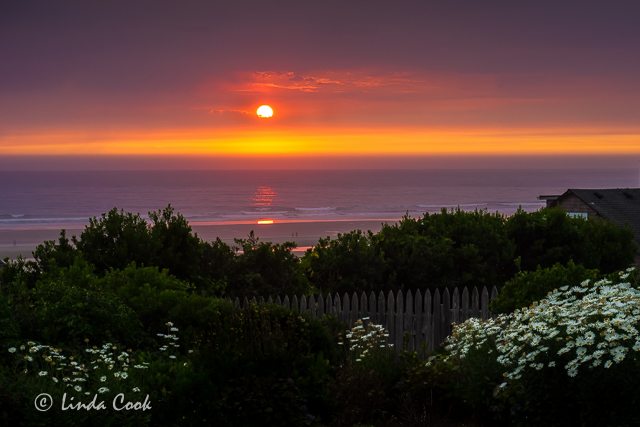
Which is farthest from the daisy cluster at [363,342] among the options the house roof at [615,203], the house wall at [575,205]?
the house wall at [575,205]

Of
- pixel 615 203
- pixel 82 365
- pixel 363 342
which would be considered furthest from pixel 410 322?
Answer: pixel 615 203

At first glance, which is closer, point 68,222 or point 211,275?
point 211,275

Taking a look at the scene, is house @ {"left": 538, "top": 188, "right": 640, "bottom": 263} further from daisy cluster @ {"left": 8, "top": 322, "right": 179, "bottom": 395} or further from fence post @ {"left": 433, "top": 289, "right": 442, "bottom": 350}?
daisy cluster @ {"left": 8, "top": 322, "right": 179, "bottom": 395}

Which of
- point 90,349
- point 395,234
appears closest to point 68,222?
point 395,234

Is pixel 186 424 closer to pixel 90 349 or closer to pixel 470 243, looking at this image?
pixel 90 349

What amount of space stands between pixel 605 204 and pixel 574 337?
126 ft

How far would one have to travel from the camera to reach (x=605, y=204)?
4409cm

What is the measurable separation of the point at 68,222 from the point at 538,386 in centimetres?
7694

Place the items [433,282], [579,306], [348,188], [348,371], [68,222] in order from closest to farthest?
[579,306], [348,371], [433,282], [68,222], [348,188]

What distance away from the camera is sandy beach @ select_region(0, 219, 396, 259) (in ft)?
199

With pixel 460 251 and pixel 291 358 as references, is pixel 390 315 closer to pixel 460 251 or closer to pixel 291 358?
pixel 460 251

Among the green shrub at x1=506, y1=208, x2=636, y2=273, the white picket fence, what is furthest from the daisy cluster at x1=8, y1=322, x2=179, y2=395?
the green shrub at x1=506, y1=208, x2=636, y2=273

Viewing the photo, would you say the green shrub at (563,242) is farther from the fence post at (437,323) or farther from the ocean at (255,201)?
the ocean at (255,201)

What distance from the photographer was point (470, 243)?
18.3 metres
